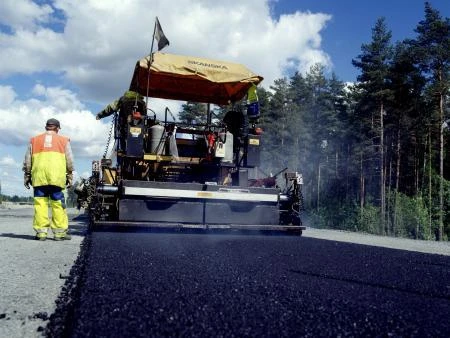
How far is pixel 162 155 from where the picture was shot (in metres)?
6.88

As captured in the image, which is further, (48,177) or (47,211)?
(48,177)

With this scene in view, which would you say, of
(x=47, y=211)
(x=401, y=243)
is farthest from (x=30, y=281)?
(x=401, y=243)

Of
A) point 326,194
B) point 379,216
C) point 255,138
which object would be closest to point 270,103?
point 326,194

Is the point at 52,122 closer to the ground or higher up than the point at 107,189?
higher up

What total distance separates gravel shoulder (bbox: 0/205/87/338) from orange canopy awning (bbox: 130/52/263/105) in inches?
129

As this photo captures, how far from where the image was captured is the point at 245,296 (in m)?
2.46

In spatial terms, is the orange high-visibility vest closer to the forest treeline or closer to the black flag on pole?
the black flag on pole

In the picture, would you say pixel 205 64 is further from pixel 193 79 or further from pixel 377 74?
pixel 377 74

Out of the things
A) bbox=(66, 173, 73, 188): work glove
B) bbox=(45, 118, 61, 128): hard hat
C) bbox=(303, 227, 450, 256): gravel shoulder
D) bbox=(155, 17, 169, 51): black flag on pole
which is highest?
bbox=(155, 17, 169, 51): black flag on pole

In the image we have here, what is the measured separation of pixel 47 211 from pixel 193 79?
3.42 m

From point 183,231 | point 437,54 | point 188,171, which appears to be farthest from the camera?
point 437,54

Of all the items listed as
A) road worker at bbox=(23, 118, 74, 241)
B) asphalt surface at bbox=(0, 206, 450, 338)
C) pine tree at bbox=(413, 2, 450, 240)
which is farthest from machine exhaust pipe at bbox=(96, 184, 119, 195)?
pine tree at bbox=(413, 2, 450, 240)

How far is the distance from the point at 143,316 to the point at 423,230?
90.7 feet

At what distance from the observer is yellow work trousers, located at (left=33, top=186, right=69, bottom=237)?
540 cm
